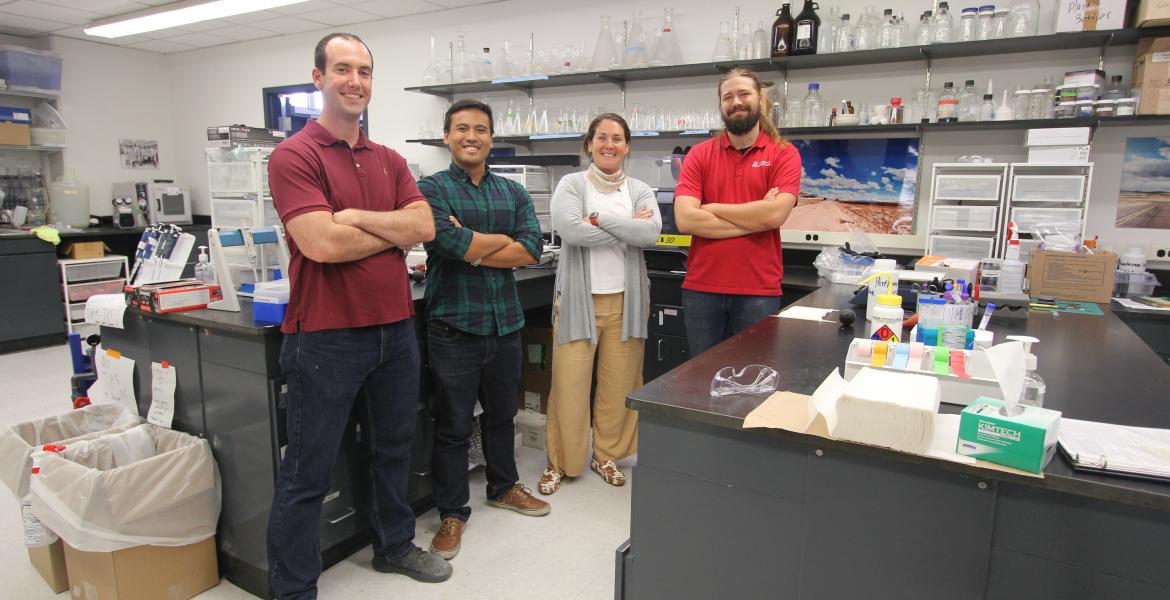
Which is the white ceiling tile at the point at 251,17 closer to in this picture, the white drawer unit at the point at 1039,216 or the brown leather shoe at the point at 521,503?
the brown leather shoe at the point at 521,503

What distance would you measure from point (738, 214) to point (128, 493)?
2.18m

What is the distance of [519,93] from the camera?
522 cm

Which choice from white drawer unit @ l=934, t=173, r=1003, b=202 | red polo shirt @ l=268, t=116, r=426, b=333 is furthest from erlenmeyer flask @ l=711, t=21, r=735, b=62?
red polo shirt @ l=268, t=116, r=426, b=333

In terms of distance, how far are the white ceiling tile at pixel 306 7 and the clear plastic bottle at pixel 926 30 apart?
4.18 meters

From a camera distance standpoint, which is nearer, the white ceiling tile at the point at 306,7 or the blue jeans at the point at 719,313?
the blue jeans at the point at 719,313

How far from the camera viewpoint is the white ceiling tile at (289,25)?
5.74m

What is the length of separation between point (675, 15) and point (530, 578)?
12.1ft

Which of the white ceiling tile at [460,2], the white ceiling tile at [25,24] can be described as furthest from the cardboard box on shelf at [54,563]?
the white ceiling tile at [25,24]

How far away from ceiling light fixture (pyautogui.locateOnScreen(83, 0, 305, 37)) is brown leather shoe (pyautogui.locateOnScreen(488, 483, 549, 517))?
4.16m

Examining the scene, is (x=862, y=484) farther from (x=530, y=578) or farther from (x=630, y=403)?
(x=530, y=578)

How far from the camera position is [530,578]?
91.0 inches

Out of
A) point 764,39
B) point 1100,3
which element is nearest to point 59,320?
point 764,39

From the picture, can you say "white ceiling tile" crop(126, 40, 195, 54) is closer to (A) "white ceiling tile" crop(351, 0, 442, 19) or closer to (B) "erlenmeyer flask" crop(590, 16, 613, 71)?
(A) "white ceiling tile" crop(351, 0, 442, 19)

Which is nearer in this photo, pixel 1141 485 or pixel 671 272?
pixel 1141 485
